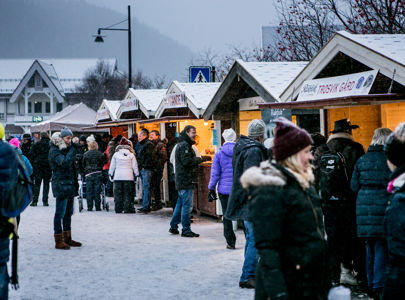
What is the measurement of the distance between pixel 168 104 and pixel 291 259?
11461mm

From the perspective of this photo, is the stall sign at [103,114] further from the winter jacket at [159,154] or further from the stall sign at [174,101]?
the winter jacket at [159,154]

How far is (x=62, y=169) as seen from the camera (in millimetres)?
9266

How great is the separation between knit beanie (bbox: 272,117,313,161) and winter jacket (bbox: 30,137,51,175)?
13586mm

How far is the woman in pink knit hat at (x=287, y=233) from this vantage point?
3.16 m

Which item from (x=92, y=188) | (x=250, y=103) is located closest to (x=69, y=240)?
(x=250, y=103)

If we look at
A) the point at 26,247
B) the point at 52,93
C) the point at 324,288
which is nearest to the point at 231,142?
the point at 26,247

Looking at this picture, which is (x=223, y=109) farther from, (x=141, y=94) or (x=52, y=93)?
(x=52, y=93)

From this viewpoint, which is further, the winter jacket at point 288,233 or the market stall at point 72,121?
the market stall at point 72,121

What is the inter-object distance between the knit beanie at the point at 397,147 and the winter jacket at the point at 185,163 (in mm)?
6672

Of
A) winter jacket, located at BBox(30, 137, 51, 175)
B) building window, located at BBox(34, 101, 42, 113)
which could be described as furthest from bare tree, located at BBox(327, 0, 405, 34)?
building window, located at BBox(34, 101, 42, 113)

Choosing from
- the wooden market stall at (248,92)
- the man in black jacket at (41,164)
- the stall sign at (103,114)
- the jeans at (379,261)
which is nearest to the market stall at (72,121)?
the stall sign at (103,114)

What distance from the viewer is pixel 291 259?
3.21 m

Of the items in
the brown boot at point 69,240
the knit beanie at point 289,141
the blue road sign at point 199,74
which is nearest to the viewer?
the knit beanie at point 289,141

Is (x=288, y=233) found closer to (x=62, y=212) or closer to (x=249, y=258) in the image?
(x=249, y=258)
